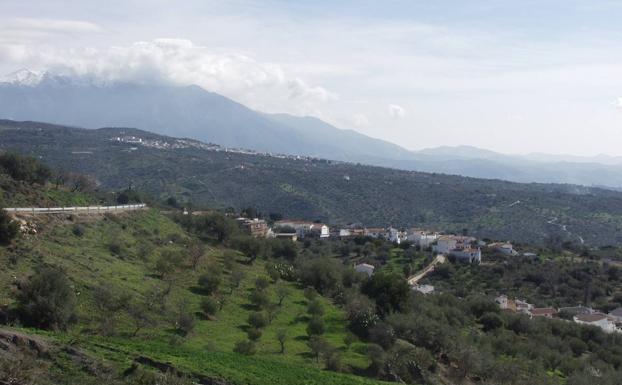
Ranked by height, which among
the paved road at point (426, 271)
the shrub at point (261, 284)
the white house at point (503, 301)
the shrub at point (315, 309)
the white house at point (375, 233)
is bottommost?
the paved road at point (426, 271)

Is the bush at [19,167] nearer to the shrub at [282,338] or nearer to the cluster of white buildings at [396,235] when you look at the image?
the shrub at [282,338]

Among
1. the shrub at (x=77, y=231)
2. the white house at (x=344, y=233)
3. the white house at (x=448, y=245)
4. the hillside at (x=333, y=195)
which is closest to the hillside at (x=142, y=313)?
the shrub at (x=77, y=231)

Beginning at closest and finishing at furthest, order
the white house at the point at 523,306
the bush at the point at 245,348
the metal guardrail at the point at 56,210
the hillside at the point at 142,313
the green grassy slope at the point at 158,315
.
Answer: the hillside at the point at 142,313 < the green grassy slope at the point at 158,315 < the bush at the point at 245,348 < the metal guardrail at the point at 56,210 < the white house at the point at 523,306

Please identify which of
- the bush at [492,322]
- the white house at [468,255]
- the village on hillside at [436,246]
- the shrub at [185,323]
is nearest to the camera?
the shrub at [185,323]

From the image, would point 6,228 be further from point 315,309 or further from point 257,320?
point 315,309

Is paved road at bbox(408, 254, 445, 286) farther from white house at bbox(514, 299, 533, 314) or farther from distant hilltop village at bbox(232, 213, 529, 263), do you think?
white house at bbox(514, 299, 533, 314)

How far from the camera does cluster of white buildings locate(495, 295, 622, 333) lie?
129 ft

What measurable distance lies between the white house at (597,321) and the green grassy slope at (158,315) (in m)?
17.5

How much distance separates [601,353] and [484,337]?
6.64m

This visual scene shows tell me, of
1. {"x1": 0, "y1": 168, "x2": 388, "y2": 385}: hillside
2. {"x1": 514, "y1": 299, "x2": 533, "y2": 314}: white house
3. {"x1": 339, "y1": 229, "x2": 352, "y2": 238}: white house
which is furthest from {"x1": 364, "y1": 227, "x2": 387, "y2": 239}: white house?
{"x1": 0, "y1": 168, "x2": 388, "y2": 385}: hillside

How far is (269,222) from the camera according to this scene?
250ft

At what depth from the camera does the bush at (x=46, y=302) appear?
17.4 meters

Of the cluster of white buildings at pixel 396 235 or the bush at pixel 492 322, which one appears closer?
the bush at pixel 492 322

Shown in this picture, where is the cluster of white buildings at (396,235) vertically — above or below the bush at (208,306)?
below
